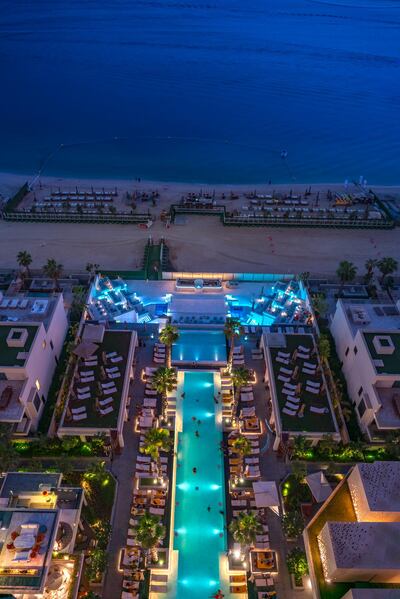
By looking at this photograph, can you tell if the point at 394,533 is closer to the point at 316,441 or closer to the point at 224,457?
the point at 316,441

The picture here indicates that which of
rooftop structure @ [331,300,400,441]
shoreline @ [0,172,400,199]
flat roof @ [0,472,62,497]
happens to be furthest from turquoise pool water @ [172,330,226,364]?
shoreline @ [0,172,400,199]

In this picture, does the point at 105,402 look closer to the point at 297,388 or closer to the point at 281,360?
the point at 281,360

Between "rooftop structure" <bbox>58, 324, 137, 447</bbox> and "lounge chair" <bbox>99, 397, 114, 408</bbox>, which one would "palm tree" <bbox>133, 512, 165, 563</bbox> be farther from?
"lounge chair" <bbox>99, 397, 114, 408</bbox>

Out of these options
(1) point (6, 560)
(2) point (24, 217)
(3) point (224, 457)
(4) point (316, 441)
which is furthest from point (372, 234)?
(1) point (6, 560)

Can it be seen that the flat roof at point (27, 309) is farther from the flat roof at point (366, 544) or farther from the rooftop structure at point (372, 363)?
the flat roof at point (366, 544)

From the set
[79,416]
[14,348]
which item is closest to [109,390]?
[79,416]

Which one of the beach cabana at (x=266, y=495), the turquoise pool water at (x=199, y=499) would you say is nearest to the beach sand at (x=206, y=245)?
the turquoise pool water at (x=199, y=499)
